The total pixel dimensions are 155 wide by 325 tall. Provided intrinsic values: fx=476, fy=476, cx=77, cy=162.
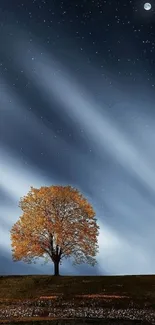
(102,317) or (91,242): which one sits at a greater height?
(91,242)

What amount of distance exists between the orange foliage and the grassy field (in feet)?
15.9

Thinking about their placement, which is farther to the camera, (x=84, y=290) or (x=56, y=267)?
(x=56, y=267)

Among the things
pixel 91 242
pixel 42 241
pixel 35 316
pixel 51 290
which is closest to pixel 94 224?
pixel 91 242

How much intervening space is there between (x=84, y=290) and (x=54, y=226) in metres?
16.4

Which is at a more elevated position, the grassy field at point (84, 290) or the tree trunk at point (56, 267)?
the tree trunk at point (56, 267)

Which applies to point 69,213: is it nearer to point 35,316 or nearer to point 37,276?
point 37,276

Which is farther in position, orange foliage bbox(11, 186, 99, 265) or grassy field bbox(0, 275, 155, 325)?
orange foliage bbox(11, 186, 99, 265)

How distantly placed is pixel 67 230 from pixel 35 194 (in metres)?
7.61

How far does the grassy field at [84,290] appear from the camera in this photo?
155ft

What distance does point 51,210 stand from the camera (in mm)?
71562

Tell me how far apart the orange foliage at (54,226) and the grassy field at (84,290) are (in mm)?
4844

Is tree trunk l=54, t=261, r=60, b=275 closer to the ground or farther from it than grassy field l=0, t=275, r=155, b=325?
farther from it

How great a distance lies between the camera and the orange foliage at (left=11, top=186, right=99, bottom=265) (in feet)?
228

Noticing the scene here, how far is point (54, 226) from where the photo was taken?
69562mm
